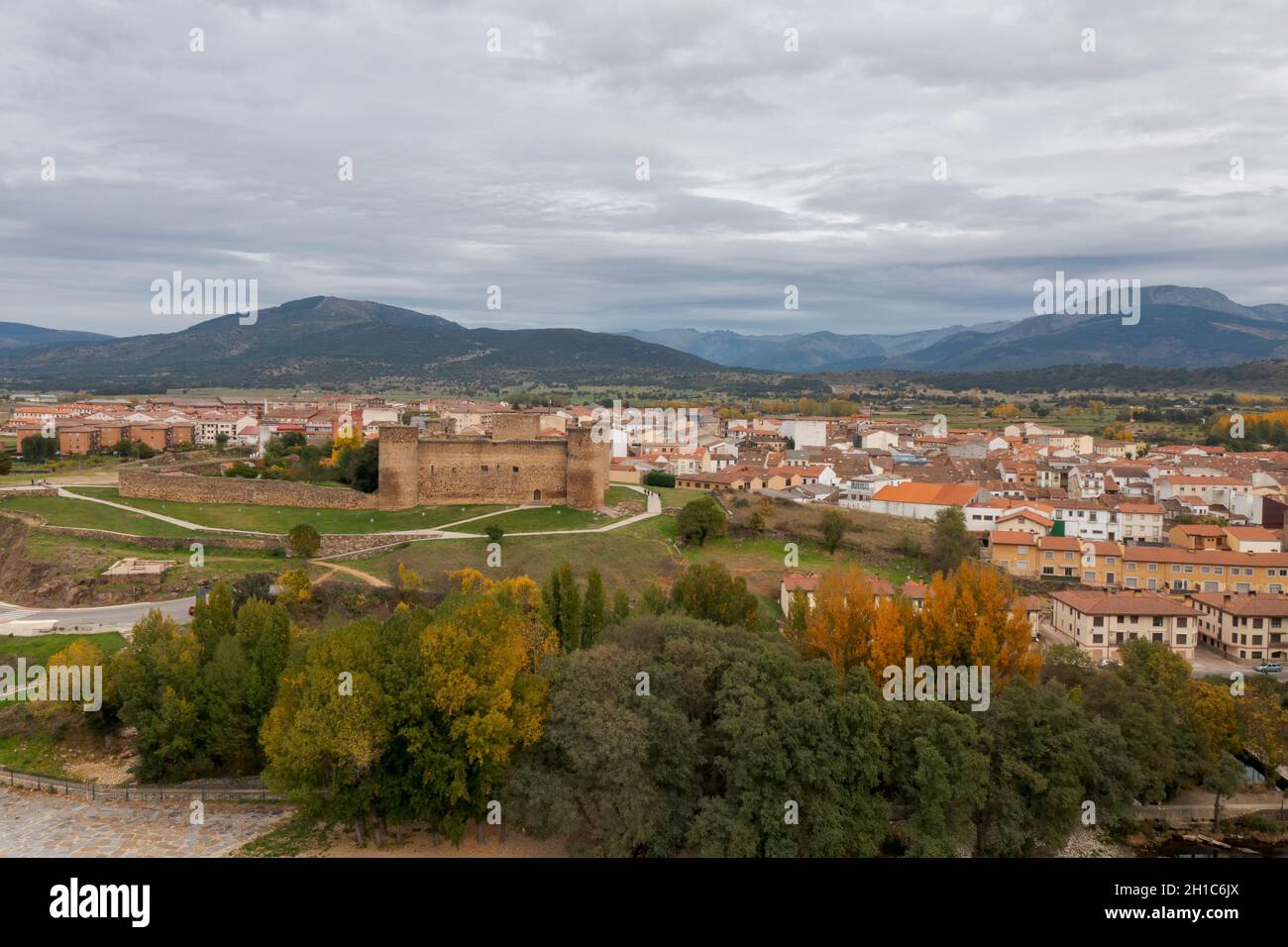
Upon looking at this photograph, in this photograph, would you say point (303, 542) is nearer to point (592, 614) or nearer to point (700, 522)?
point (592, 614)

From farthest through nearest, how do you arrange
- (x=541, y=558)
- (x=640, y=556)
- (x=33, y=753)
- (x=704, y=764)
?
(x=640, y=556) → (x=541, y=558) → (x=33, y=753) → (x=704, y=764)

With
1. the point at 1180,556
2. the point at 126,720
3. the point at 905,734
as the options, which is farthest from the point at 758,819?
the point at 1180,556

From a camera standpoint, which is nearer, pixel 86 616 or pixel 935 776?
pixel 935 776

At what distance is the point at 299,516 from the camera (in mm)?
43594

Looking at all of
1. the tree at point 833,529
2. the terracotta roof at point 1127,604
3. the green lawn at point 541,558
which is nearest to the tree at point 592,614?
the green lawn at point 541,558

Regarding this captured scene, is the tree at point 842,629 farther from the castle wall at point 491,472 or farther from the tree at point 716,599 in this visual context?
the castle wall at point 491,472

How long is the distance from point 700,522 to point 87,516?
2959 centimetres

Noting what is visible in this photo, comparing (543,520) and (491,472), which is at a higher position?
(491,472)

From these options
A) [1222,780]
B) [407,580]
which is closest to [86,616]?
[407,580]

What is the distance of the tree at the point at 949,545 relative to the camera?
4491 centimetres

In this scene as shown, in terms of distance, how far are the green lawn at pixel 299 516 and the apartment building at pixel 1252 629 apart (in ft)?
108

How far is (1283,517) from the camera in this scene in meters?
54.3
